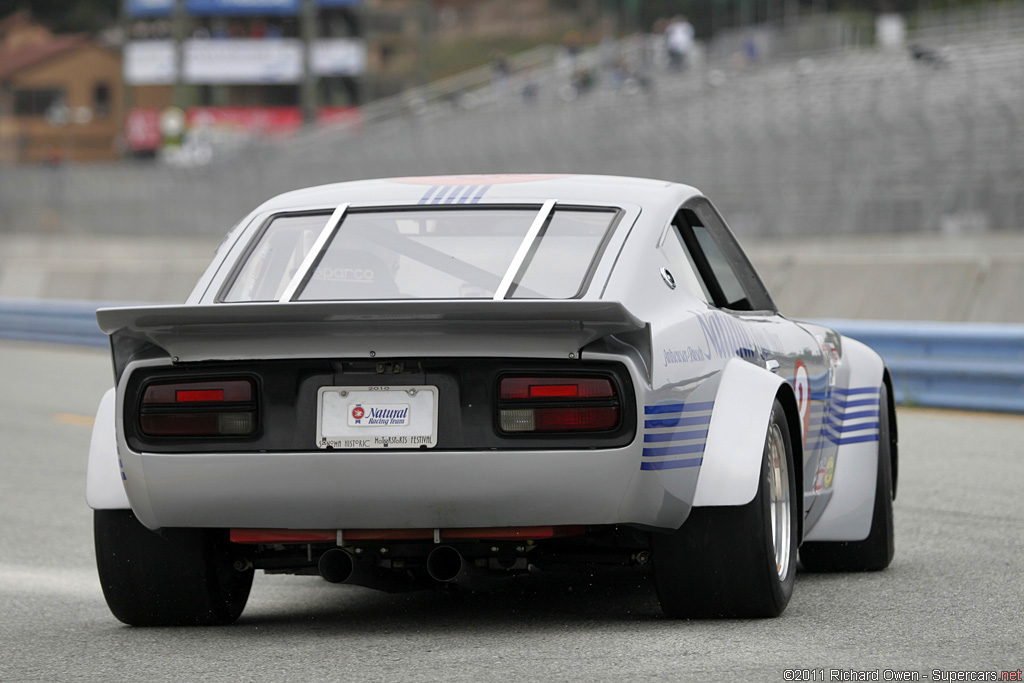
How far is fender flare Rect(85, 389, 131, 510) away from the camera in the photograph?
16.4ft

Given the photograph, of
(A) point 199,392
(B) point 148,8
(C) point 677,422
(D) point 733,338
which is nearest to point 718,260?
(D) point 733,338

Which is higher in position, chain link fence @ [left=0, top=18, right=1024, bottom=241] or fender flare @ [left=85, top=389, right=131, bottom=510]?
fender flare @ [left=85, top=389, right=131, bottom=510]

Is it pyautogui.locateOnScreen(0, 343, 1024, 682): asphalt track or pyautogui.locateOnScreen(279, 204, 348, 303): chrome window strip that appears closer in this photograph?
pyautogui.locateOnScreen(0, 343, 1024, 682): asphalt track

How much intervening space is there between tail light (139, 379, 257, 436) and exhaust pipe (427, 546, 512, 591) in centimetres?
65

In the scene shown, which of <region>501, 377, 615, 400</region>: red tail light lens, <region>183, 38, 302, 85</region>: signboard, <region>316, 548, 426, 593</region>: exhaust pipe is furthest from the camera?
<region>183, 38, 302, 85</region>: signboard

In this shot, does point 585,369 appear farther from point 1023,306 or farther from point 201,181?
point 201,181

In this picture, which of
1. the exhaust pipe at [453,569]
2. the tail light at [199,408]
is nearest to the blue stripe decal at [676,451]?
the exhaust pipe at [453,569]

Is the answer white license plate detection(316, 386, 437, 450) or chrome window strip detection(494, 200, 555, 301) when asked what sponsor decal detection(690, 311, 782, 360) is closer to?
chrome window strip detection(494, 200, 555, 301)

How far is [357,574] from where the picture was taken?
492cm

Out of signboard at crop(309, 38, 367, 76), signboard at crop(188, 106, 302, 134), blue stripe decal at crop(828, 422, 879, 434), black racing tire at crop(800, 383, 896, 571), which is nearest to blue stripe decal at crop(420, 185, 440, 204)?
blue stripe decal at crop(828, 422, 879, 434)

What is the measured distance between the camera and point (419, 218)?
5.34 meters

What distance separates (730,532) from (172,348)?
1680 mm

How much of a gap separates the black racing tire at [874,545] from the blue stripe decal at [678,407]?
155 centimetres

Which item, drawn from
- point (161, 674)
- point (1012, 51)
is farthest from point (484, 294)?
point (1012, 51)
